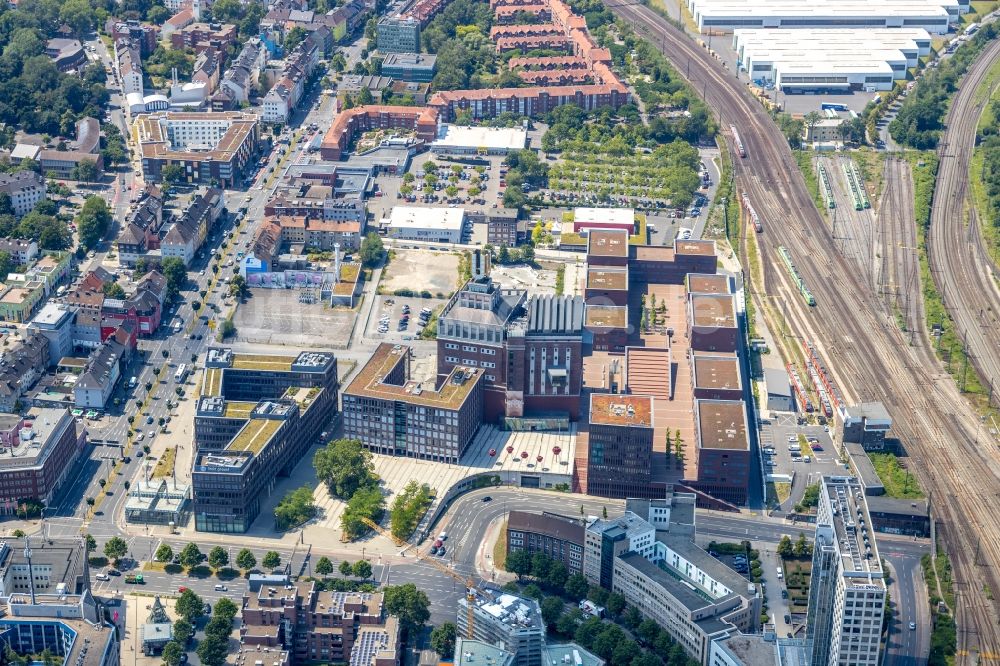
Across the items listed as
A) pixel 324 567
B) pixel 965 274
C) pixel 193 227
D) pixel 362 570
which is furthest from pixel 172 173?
pixel 965 274

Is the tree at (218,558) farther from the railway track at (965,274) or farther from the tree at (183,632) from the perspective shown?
the railway track at (965,274)

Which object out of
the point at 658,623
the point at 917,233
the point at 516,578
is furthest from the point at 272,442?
the point at 917,233

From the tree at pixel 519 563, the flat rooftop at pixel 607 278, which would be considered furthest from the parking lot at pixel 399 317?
the tree at pixel 519 563

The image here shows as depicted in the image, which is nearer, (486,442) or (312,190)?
(486,442)

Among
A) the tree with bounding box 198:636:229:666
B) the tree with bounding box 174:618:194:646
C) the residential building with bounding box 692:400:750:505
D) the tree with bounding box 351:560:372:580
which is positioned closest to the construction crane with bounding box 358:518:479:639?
the tree with bounding box 351:560:372:580

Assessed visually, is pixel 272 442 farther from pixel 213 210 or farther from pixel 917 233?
pixel 917 233

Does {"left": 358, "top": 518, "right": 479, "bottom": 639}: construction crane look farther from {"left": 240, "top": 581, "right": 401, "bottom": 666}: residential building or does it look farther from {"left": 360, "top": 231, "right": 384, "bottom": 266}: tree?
{"left": 360, "top": 231, "right": 384, "bottom": 266}: tree

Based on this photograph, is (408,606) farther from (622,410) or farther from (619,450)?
(622,410)
